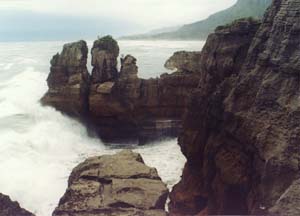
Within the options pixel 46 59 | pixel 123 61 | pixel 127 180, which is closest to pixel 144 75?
pixel 123 61

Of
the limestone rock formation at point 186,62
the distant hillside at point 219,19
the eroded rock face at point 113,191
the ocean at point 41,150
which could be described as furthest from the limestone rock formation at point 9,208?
the distant hillside at point 219,19

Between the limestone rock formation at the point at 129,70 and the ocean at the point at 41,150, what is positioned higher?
the limestone rock formation at the point at 129,70

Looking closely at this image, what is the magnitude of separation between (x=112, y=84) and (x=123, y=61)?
221 centimetres

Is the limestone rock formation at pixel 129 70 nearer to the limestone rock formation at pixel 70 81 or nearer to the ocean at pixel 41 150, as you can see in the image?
the limestone rock formation at pixel 70 81

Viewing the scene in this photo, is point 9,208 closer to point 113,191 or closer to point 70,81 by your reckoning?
point 113,191

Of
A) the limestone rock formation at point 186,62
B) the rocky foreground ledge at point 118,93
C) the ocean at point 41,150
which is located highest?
the limestone rock formation at point 186,62

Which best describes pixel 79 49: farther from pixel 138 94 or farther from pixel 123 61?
pixel 138 94

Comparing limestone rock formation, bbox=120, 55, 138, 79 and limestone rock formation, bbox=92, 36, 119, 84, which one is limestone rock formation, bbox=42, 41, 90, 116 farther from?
limestone rock formation, bbox=120, 55, 138, 79

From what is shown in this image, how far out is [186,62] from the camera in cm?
3275

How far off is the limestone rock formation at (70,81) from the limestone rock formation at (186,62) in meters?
6.56

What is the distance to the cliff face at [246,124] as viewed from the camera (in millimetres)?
11156

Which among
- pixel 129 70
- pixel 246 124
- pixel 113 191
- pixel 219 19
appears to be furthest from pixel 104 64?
pixel 219 19

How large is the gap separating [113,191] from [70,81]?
1973 centimetres

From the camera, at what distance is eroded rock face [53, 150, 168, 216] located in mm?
11609
